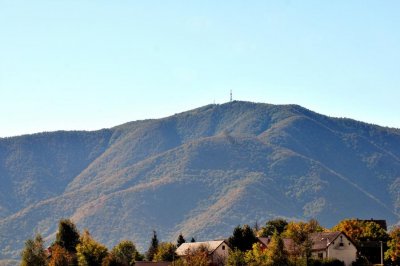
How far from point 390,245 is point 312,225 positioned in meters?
17.5

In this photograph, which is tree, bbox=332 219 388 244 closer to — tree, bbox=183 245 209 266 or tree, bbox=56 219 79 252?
tree, bbox=183 245 209 266

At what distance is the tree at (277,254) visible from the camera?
433 feet

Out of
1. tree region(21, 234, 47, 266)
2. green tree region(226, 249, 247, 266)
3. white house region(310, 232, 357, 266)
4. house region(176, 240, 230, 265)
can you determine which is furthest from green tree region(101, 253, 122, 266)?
white house region(310, 232, 357, 266)

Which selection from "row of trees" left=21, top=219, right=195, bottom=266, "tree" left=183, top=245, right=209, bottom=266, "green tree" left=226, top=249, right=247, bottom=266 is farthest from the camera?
"row of trees" left=21, top=219, right=195, bottom=266

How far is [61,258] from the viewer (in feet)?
477

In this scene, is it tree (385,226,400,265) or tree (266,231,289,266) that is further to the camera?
tree (385,226,400,265)

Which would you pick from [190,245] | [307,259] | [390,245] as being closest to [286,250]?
[307,259]

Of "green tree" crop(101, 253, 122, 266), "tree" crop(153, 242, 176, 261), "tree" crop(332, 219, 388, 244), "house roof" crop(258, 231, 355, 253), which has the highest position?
"tree" crop(332, 219, 388, 244)

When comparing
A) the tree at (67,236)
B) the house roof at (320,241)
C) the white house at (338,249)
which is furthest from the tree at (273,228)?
the white house at (338,249)

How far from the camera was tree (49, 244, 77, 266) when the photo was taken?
5684 inches

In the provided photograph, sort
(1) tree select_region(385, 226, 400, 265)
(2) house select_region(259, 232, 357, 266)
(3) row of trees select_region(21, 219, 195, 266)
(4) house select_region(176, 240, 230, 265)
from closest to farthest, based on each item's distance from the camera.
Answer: (1) tree select_region(385, 226, 400, 265) < (2) house select_region(259, 232, 357, 266) < (3) row of trees select_region(21, 219, 195, 266) < (4) house select_region(176, 240, 230, 265)

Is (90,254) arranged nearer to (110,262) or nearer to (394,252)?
(110,262)

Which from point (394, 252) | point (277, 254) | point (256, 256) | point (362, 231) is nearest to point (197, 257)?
point (256, 256)

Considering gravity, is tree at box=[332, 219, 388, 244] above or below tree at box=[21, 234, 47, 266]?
above
